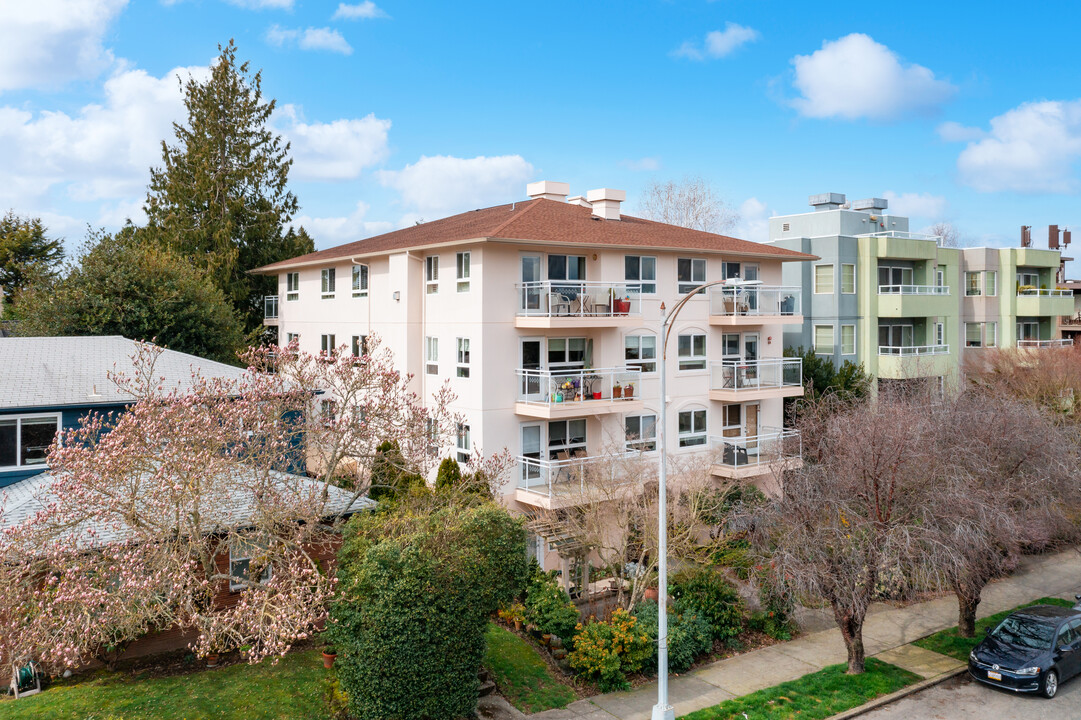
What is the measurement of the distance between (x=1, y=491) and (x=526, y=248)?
49.5ft

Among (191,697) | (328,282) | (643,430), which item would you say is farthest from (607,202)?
(191,697)

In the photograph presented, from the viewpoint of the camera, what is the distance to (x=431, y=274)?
2570 cm

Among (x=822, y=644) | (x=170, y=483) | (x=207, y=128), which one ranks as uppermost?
(x=207, y=128)

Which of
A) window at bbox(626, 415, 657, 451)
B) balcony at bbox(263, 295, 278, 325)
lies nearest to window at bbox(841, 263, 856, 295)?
window at bbox(626, 415, 657, 451)

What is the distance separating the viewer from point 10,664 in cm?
1301

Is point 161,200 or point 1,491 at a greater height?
point 161,200

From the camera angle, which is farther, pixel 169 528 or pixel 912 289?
pixel 912 289

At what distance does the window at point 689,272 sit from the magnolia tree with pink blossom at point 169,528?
13.8 metres

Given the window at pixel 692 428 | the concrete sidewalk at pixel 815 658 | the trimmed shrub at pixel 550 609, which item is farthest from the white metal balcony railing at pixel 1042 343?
the trimmed shrub at pixel 550 609

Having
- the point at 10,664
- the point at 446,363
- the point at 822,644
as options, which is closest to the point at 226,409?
the point at 10,664

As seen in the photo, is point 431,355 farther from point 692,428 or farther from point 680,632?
point 680,632

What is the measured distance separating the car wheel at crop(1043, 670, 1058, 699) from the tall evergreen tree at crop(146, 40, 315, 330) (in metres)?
35.2

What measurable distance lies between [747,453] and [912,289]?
1510cm

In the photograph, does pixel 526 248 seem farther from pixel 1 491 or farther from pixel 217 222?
pixel 217 222
